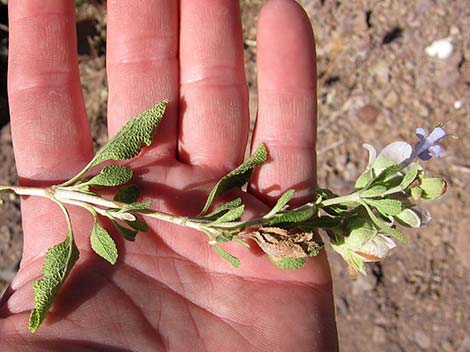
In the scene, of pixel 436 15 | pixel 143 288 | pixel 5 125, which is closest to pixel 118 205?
pixel 143 288

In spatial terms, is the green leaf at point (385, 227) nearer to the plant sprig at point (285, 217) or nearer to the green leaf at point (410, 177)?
the plant sprig at point (285, 217)

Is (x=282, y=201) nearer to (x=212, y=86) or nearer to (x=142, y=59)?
(x=212, y=86)

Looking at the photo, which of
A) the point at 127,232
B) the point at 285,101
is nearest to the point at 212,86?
the point at 285,101

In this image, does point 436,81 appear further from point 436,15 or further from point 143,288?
A: point 143,288

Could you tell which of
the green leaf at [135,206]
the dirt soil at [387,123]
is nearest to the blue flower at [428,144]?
the green leaf at [135,206]

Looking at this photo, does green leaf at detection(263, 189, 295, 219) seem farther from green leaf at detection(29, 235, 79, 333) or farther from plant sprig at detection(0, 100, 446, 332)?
green leaf at detection(29, 235, 79, 333)

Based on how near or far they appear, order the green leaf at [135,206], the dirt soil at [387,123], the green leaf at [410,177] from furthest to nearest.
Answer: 1. the dirt soil at [387,123]
2. the green leaf at [135,206]
3. the green leaf at [410,177]
